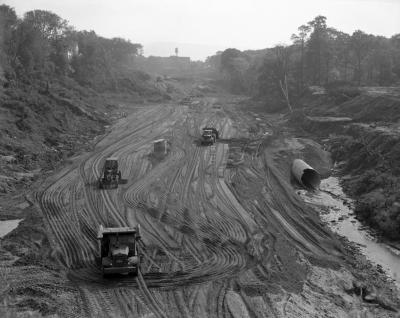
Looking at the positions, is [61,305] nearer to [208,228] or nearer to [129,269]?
[129,269]

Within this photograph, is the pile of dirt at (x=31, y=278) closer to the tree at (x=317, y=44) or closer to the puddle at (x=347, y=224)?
the puddle at (x=347, y=224)

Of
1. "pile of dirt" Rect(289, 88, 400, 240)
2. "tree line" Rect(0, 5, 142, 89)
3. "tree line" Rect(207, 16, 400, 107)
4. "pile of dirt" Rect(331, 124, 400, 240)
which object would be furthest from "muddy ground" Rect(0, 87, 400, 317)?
"tree line" Rect(207, 16, 400, 107)

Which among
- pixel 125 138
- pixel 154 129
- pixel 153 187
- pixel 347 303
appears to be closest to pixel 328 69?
pixel 154 129

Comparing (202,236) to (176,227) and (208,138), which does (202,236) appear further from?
(208,138)

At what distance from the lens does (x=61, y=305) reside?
57.2ft

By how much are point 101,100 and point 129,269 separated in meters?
58.4

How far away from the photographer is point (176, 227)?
26.0 metres

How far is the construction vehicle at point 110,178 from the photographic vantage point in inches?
1308

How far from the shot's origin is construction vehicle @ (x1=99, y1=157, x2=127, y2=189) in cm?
3323

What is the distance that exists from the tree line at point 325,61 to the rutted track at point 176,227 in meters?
39.6

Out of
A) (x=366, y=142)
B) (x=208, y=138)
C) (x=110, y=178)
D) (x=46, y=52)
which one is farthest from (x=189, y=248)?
(x=46, y=52)

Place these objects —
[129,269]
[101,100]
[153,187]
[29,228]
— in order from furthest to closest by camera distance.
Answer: [101,100], [153,187], [29,228], [129,269]

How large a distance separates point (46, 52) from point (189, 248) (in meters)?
56.9

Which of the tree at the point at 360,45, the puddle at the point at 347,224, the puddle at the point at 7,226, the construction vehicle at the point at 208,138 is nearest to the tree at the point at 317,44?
the tree at the point at 360,45
